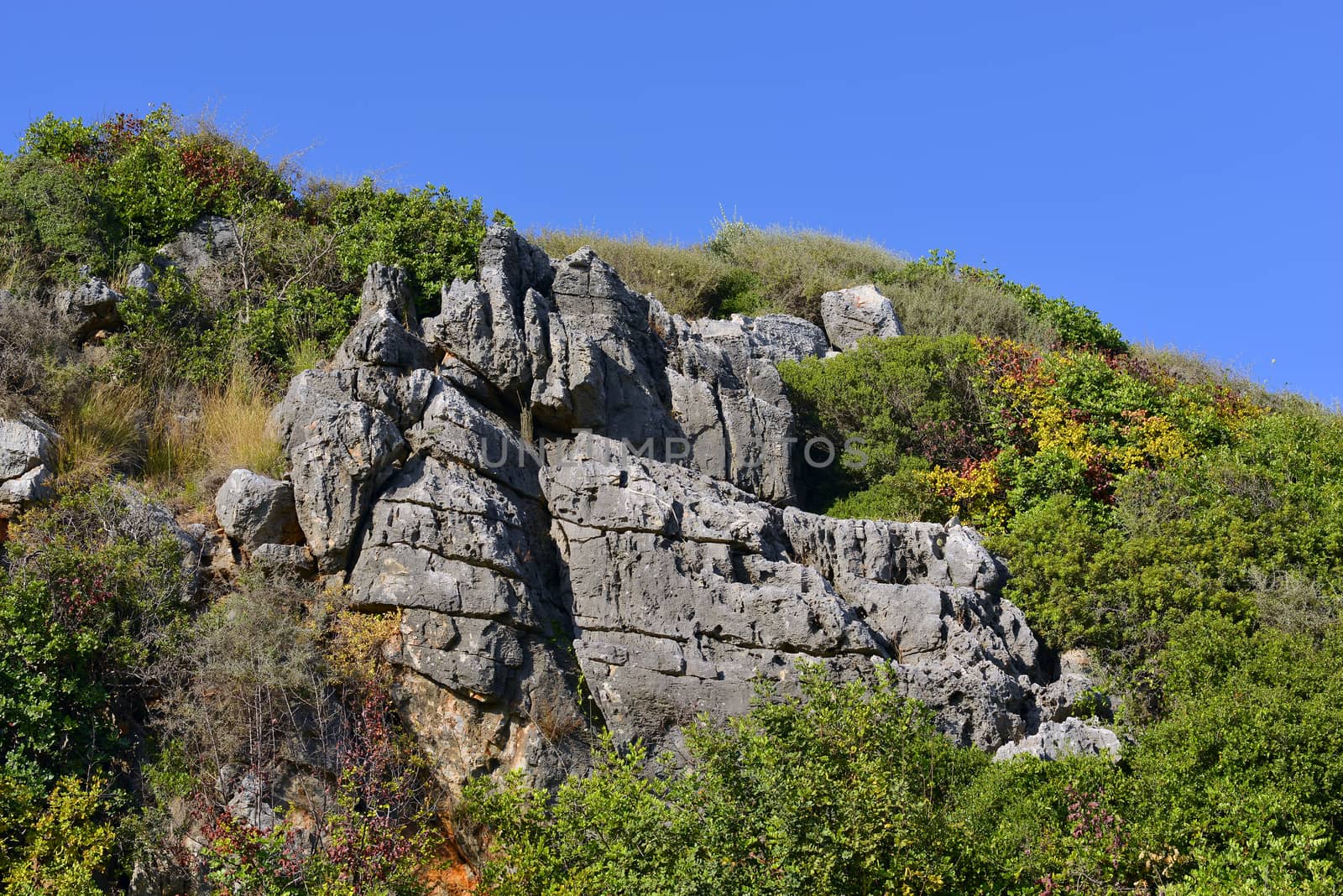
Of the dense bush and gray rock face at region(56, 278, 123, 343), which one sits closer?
the dense bush

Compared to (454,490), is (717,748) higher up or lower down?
lower down

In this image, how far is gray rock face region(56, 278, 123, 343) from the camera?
16125 mm

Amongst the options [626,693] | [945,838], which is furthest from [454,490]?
[945,838]

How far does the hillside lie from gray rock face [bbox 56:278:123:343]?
6cm

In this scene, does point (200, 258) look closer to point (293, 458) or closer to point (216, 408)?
point (216, 408)

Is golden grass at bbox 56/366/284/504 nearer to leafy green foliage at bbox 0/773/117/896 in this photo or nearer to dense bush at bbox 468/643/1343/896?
leafy green foliage at bbox 0/773/117/896

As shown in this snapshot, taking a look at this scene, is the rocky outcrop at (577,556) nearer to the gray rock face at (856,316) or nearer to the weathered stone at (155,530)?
the weathered stone at (155,530)

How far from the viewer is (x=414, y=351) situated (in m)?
15.2

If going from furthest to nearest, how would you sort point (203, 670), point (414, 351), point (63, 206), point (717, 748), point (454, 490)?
point (63, 206), point (414, 351), point (454, 490), point (203, 670), point (717, 748)

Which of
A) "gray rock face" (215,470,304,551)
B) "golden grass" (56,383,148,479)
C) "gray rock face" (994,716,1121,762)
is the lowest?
"gray rock face" (994,716,1121,762)

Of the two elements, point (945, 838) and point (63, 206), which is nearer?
point (945, 838)

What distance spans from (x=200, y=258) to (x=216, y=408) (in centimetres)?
355

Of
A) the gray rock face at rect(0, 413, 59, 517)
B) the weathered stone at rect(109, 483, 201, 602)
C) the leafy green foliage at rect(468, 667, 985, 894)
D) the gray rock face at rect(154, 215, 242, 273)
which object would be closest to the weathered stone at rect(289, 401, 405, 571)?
the weathered stone at rect(109, 483, 201, 602)

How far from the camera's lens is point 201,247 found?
60.1 ft
